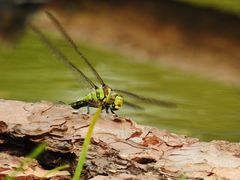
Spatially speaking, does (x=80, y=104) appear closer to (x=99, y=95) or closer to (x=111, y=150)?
(x=99, y=95)

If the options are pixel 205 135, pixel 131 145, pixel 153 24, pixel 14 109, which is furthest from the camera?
pixel 205 135

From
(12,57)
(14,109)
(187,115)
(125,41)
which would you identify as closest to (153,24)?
(125,41)

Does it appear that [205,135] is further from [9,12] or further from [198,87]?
[9,12]

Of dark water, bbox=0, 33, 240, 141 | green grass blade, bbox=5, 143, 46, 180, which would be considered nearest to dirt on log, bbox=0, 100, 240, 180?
green grass blade, bbox=5, 143, 46, 180

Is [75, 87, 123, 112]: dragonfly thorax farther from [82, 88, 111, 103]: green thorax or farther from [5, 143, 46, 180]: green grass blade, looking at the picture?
[5, 143, 46, 180]: green grass blade

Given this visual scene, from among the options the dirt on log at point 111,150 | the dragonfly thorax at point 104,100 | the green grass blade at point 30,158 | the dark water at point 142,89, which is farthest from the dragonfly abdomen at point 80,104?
the green grass blade at point 30,158

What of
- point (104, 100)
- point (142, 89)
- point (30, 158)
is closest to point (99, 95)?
point (104, 100)
